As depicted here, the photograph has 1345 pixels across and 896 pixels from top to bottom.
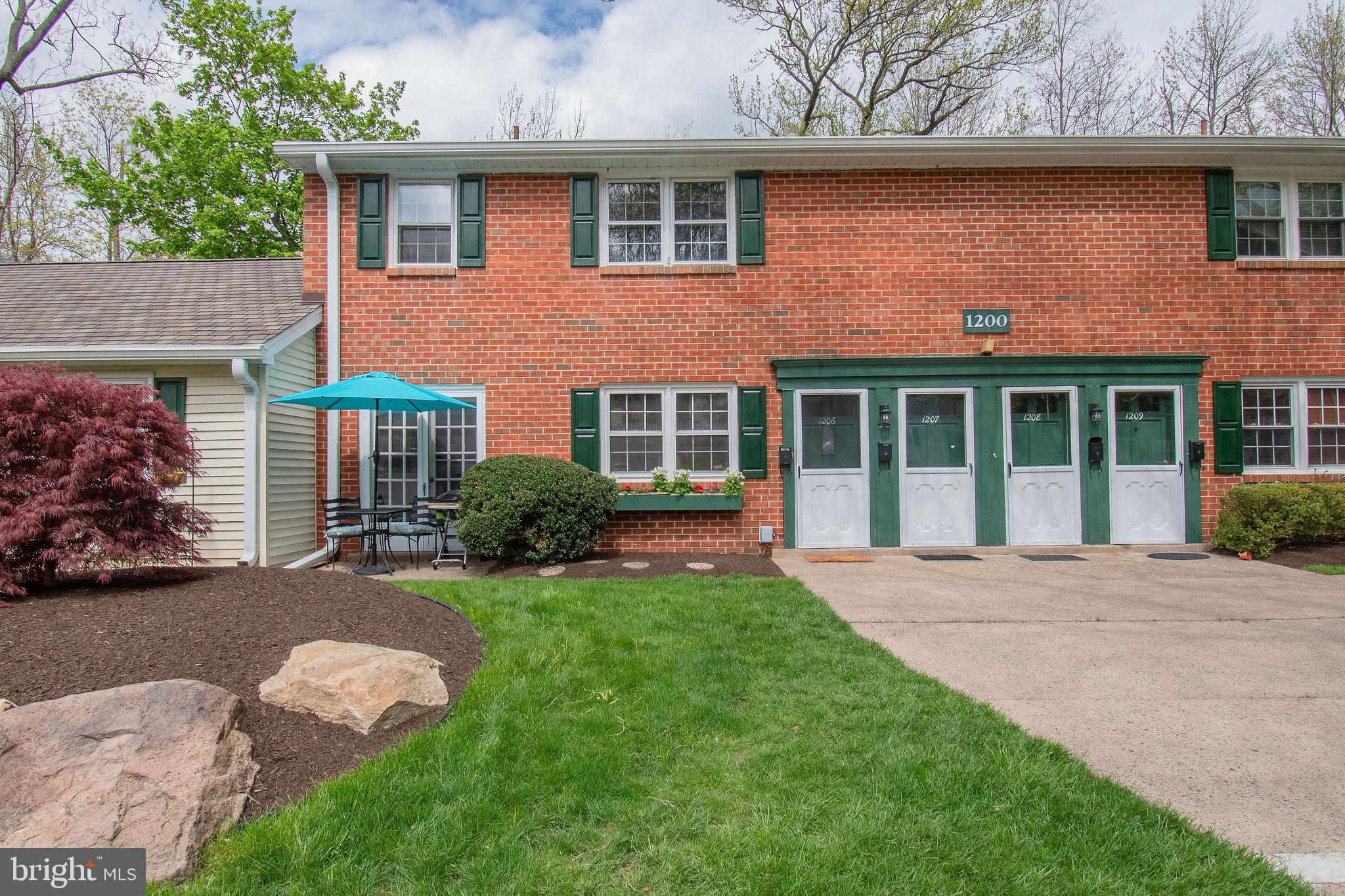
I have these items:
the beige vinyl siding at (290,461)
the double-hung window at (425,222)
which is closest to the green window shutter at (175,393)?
the beige vinyl siding at (290,461)

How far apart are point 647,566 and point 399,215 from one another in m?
5.79

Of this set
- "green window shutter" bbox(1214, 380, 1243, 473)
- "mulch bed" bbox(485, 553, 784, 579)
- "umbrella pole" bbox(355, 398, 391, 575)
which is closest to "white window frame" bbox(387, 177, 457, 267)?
"umbrella pole" bbox(355, 398, 391, 575)

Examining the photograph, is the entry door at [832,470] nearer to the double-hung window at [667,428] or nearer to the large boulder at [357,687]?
the double-hung window at [667,428]

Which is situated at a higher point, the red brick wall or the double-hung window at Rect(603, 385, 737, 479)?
the red brick wall

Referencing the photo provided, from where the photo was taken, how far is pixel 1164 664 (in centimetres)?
471

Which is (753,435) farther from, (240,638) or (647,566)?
(240,638)

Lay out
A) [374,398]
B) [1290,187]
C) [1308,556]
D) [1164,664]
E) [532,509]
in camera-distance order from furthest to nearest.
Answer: [1290,187] < [1308,556] < [532,509] < [374,398] < [1164,664]

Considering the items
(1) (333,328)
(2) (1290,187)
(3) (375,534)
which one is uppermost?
(2) (1290,187)

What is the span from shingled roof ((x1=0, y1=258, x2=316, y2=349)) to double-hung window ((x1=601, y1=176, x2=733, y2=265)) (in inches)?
162

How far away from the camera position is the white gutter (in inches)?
373

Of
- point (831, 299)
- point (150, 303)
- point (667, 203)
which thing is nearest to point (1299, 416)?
point (831, 299)

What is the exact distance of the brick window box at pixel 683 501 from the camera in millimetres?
9195

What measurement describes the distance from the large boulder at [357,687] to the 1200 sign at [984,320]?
27.3 ft

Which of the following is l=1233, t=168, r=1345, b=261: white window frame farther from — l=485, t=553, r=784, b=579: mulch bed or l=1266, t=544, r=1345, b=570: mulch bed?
l=485, t=553, r=784, b=579: mulch bed
